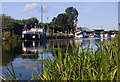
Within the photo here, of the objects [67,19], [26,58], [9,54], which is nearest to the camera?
[26,58]

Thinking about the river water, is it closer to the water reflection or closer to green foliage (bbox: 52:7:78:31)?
the water reflection

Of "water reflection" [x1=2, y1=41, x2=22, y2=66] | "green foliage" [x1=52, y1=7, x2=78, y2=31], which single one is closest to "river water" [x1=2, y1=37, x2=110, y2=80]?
"water reflection" [x1=2, y1=41, x2=22, y2=66]

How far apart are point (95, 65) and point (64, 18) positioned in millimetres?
99198

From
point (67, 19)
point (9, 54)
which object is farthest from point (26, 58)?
point (67, 19)

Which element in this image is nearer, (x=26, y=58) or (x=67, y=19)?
(x=26, y=58)

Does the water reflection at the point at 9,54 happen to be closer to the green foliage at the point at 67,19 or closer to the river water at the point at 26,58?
the river water at the point at 26,58

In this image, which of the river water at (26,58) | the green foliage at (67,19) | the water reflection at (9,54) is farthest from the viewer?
the green foliage at (67,19)

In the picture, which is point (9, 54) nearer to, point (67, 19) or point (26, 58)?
point (26, 58)

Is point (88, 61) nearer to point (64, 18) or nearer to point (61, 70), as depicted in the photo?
point (61, 70)

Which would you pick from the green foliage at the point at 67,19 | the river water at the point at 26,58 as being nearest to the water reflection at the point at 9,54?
the river water at the point at 26,58

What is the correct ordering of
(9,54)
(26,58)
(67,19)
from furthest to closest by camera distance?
1. (67,19)
2. (9,54)
3. (26,58)

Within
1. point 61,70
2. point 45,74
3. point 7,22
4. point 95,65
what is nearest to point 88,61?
point 95,65

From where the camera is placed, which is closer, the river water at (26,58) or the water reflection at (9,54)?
the river water at (26,58)

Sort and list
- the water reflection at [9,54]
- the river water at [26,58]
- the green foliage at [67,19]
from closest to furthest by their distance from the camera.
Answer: the river water at [26,58] < the water reflection at [9,54] < the green foliage at [67,19]
